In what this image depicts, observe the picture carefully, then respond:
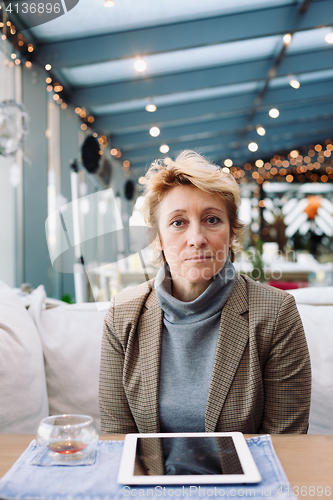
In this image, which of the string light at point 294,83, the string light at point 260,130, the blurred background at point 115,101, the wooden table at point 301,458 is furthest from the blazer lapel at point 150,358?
the string light at point 260,130

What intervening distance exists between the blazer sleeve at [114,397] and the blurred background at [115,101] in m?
0.50

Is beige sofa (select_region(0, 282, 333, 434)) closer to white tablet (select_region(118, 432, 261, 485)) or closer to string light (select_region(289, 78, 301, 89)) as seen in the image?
white tablet (select_region(118, 432, 261, 485))

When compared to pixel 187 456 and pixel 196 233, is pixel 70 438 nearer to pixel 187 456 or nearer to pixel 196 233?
pixel 187 456

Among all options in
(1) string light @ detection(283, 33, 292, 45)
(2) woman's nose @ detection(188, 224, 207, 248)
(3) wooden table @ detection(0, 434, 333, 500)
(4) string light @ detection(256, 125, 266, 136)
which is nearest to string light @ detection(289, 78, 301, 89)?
(1) string light @ detection(283, 33, 292, 45)

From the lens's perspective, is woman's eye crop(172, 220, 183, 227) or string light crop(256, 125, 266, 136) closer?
woman's eye crop(172, 220, 183, 227)

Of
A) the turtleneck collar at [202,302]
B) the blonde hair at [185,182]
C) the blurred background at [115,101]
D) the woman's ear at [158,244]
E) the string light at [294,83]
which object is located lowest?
the turtleneck collar at [202,302]

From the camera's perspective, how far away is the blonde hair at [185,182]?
1212mm

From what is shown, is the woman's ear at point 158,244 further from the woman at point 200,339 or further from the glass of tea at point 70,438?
the glass of tea at point 70,438

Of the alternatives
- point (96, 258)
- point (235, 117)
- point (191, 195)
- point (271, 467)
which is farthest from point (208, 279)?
point (235, 117)

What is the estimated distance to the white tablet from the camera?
655 millimetres

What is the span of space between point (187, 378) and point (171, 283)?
0.31 meters

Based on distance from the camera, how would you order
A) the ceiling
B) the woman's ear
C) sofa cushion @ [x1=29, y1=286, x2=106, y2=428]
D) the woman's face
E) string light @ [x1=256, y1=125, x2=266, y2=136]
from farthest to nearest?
string light @ [x1=256, y1=125, x2=266, y2=136] < the ceiling < sofa cushion @ [x1=29, y1=286, x2=106, y2=428] < the woman's ear < the woman's face

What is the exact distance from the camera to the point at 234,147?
9586 mm

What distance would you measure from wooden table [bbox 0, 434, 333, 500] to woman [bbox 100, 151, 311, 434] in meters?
0.26
